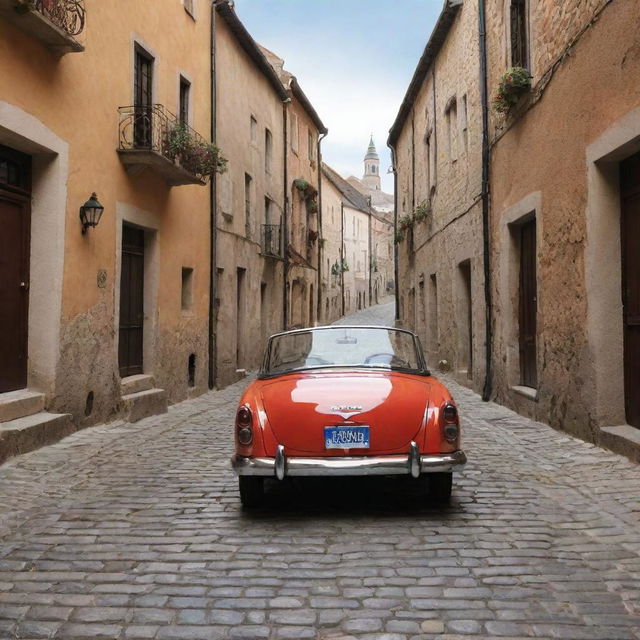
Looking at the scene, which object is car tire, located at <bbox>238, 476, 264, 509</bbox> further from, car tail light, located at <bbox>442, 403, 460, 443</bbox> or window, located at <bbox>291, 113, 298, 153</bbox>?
window, located at <bbox>291, 113, 298, 153</bbox>

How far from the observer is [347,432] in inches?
196

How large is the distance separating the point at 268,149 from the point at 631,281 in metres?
15.9

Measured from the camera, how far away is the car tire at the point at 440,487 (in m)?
5.25

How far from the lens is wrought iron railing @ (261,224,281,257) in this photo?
20.4 meters

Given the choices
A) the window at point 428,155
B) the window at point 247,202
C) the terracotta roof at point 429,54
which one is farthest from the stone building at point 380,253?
the window at point 247,202

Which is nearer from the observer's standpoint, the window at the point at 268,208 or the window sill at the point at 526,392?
the window sill at the point at 526,392

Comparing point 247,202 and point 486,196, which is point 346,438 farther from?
point 247,202

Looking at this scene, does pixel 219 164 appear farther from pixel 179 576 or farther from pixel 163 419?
pixel 179 576

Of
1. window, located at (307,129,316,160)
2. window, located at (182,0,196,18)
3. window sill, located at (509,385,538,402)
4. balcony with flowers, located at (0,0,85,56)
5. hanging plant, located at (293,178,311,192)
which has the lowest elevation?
window sill, located at (509,385,538,402)

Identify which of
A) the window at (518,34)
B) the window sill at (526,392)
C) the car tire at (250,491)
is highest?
the window at (518,34)

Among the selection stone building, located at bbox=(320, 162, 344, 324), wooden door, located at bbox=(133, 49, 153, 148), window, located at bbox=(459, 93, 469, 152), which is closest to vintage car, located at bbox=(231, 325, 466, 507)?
wooden door, located at bbox=(133, 49, 153, 148)

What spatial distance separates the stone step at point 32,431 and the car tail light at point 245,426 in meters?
2.93

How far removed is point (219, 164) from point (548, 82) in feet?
19.2

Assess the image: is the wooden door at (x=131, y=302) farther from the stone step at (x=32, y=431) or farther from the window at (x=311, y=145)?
the window at (x=311, y=145)
